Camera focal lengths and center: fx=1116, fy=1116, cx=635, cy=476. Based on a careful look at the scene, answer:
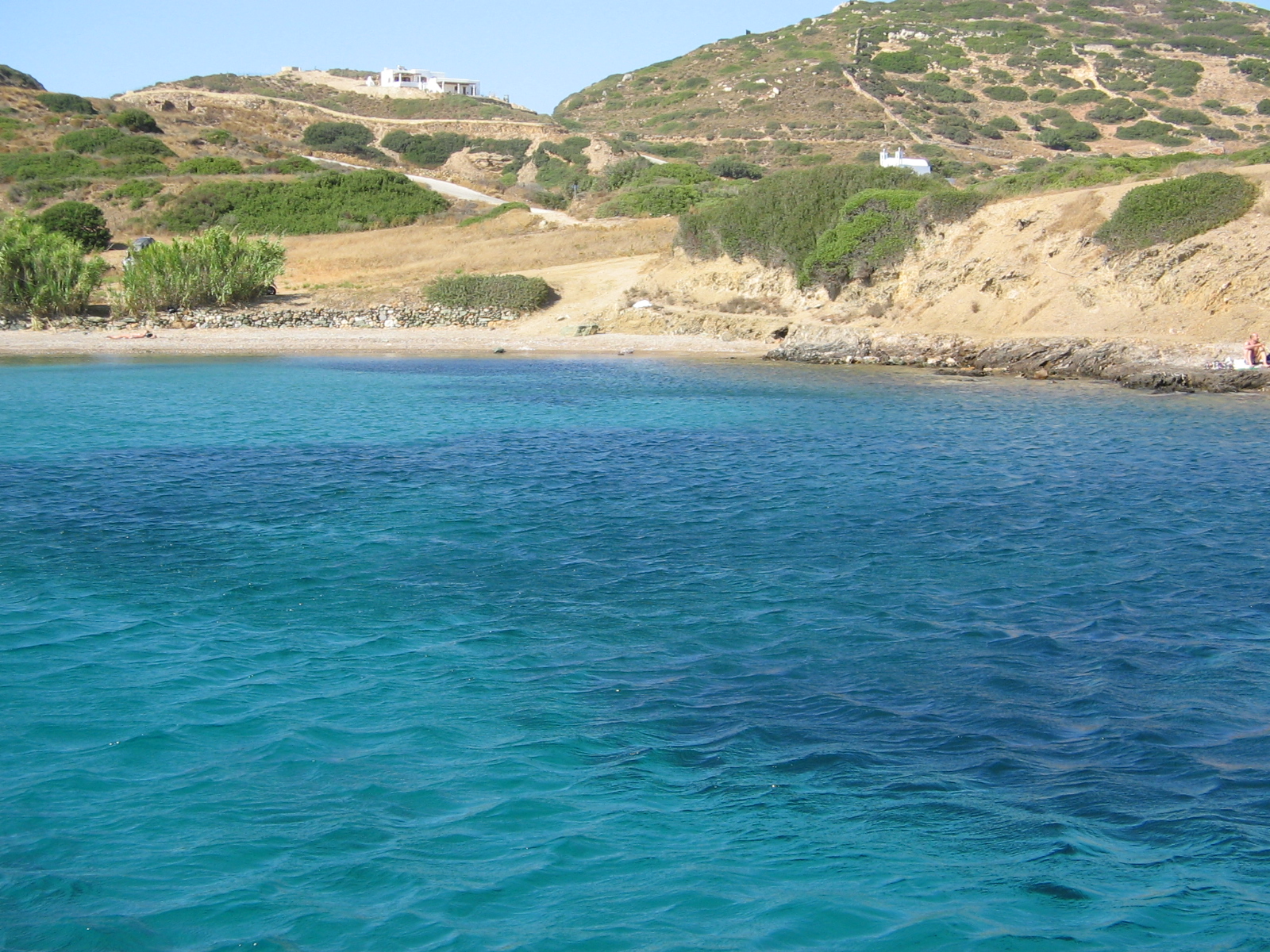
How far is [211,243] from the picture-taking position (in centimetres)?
3709


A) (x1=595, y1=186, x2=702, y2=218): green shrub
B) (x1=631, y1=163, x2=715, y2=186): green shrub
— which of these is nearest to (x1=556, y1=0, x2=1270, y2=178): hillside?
(x1=631, y1=163, x2=715, y2=186): green shrub

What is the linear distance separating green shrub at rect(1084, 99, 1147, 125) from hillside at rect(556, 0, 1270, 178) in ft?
0.34

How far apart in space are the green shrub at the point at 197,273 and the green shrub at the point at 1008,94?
61438mm

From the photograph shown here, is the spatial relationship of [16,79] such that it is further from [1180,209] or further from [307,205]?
[1180,209]

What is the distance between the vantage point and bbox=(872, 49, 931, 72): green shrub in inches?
3475

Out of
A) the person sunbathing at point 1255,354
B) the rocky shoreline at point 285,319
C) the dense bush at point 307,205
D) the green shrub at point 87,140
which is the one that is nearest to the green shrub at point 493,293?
the rocky shoreline at point 285,319

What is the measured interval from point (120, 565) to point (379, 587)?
2.98 m

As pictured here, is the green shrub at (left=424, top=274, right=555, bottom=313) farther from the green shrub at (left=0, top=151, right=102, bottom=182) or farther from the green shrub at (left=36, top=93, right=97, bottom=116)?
the green shrub at (left=36, top=93, right=97, bottom=116)

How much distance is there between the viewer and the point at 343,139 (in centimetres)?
7894

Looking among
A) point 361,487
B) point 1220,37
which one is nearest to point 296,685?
point 361,487

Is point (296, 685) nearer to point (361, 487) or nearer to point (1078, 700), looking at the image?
point (1078, 700)

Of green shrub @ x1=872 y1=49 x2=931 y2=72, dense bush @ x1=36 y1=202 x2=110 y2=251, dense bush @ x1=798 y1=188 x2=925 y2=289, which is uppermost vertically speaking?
green shrub @ x1=872 y1=49 x2=931 y2=72

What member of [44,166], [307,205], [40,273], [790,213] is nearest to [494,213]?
[307,205]

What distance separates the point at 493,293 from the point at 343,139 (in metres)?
47.8
